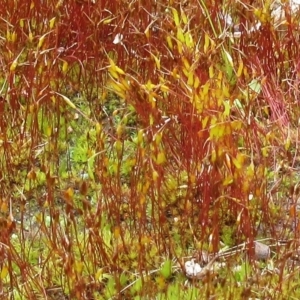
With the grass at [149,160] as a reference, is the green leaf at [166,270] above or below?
below

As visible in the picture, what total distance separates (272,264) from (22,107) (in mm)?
1132

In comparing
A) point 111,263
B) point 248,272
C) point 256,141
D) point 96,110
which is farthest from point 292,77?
point 111,263

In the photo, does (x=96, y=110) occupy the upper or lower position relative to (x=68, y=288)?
upper

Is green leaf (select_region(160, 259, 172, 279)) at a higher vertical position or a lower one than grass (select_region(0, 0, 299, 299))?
lower

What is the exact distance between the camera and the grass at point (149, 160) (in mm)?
1950

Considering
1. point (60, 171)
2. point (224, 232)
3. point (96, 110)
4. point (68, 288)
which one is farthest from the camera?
point (96, 110)

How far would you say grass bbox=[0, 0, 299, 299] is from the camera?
6.40 feet

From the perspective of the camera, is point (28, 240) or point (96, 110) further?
point (96, 110)

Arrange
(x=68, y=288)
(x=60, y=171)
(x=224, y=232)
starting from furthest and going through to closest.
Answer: (x=60, y=171), (x=224, y=232), (x=68, y=288)

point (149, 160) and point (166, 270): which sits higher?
point (149, 160)

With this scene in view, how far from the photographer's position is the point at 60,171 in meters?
2.43

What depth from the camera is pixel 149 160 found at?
205 cm

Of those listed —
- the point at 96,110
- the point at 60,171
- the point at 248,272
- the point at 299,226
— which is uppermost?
the point at 96,110

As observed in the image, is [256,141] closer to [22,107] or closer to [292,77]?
[292,77]
